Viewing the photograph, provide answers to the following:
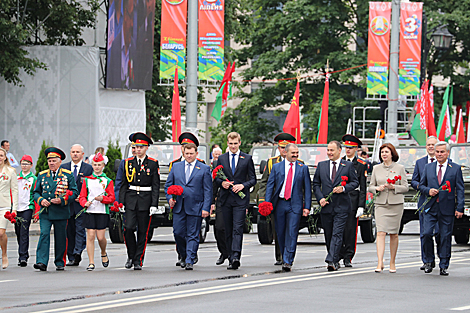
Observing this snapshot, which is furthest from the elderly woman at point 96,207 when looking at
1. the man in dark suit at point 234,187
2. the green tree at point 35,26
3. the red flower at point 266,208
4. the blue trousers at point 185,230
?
the green tree at point 35,26

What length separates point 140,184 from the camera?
43.7 feet

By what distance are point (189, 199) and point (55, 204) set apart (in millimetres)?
1934

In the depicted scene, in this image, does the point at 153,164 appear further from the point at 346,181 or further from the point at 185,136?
the point at 346,181

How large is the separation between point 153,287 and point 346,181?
12.0 feet

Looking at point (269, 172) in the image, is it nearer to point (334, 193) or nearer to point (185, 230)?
point (334, 193)

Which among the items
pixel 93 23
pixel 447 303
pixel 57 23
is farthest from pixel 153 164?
pixel 93 23

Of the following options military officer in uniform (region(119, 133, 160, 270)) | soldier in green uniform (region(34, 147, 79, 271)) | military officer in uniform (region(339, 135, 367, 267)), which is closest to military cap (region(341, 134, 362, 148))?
military officer in uniform (region(339, 135, 367, 267))

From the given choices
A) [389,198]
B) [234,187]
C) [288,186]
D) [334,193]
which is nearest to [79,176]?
[234,187]

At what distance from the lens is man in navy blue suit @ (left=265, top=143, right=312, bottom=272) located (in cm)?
1320

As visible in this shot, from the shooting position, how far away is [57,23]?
29750 millimetres

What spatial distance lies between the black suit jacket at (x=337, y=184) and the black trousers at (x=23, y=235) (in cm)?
450

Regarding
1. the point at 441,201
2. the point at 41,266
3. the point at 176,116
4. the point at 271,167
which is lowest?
the point at 41,266

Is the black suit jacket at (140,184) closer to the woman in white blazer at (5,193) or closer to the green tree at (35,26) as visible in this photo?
the woman in white blazer at (5,193)

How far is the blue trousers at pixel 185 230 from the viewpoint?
13227mm
